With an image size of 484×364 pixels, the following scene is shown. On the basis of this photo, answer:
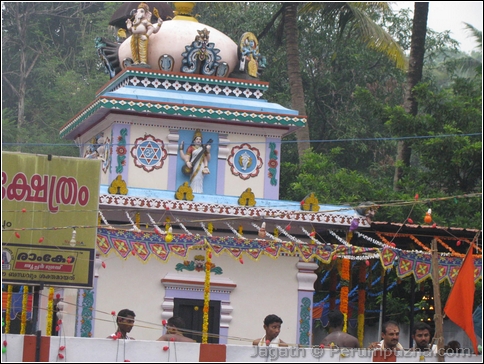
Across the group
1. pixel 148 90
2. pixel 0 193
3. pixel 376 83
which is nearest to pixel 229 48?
pixel 148 90

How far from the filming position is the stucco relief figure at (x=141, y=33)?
21125 mm

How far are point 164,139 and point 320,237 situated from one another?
339 cm

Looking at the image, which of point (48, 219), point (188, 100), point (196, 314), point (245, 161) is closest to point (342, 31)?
point (245, 161)

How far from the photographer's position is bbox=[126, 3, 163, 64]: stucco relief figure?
21125 millimetres

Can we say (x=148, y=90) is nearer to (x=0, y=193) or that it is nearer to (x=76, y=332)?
(x=76, y=332)

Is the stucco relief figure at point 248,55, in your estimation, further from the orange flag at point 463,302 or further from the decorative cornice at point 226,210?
the orange flag at point 463,302

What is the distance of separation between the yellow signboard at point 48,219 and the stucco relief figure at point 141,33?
6199 millimetres

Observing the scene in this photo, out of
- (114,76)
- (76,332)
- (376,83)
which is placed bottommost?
(76,332)

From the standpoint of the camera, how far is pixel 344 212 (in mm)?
19578

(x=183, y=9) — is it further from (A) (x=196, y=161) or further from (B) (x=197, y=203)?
(B) (x=197, y=203)

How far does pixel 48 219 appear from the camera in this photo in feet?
49.7

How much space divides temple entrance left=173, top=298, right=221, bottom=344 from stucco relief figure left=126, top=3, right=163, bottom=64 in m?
4.92

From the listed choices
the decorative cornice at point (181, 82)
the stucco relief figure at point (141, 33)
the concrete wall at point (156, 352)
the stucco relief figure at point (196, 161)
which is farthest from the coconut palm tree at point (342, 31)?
the concrete wall at point (156, 352)

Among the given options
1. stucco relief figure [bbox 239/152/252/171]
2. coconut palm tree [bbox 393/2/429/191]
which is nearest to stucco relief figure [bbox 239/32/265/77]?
stucco relief figure [bbox 239/152/252/171]
